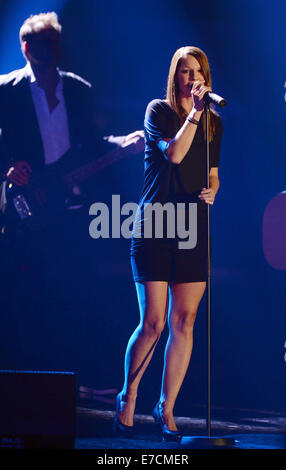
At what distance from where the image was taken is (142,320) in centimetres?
333

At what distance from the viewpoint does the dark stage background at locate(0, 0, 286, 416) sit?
365 centimetres

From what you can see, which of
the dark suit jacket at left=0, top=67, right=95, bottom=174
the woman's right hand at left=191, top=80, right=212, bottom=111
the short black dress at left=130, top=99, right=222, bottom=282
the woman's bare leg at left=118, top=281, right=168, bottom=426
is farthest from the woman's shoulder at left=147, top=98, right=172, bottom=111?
the woman's bare leg at left=118, top=281, right=168, bottom=426

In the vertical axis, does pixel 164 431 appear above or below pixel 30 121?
below

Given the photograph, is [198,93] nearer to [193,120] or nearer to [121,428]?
[193,120]

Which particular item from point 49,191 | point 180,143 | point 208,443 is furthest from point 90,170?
point 208,443

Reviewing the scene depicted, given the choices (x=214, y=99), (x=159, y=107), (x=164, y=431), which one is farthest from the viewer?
(x=159, y=107)

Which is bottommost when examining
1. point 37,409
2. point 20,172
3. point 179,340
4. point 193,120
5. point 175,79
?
point 37,409

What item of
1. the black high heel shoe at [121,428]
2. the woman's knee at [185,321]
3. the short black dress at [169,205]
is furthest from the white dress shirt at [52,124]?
the black high heel shoe at [121,428]

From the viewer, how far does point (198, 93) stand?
303 centimetres

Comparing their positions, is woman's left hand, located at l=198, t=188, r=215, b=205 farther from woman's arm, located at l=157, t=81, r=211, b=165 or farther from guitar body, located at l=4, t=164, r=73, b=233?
guitar body, located at l=4, t=164, r=73, b=233

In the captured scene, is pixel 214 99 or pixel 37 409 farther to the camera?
pixel 214 99

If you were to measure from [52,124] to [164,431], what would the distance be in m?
1.82
